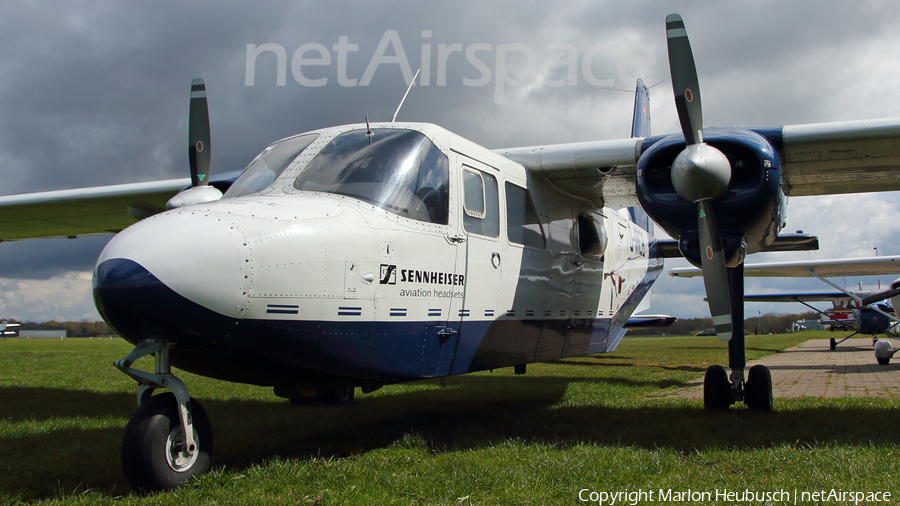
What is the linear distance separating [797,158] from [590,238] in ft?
8.58

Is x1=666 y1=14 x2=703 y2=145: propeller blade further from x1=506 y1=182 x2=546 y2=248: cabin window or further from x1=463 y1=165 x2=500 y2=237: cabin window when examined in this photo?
x1=463 y1=165 x2=500 y2=237: cabin window

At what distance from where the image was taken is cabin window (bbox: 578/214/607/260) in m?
7.63

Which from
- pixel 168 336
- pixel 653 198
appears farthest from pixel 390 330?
pixel 653 198

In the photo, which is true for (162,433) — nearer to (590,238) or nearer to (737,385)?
(590,238)

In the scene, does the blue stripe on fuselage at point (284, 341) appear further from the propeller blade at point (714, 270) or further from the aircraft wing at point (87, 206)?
the aircraft wing at point (87, 206)

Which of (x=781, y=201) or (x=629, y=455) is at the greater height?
(x=781, y=201)

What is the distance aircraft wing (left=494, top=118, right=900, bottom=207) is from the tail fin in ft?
17.8

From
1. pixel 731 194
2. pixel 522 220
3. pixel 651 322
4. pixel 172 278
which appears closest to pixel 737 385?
pixel 731 194

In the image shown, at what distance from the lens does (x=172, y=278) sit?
11.1 ft

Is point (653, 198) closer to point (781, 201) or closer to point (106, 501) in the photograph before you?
point (781, 201)

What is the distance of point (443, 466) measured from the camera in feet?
14.4

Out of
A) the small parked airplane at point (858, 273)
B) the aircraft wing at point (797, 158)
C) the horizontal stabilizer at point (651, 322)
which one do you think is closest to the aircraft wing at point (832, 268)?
the small parked airplane at point (858, 273)

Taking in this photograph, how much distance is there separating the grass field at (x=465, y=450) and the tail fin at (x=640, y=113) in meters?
6.87

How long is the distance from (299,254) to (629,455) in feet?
10.1
